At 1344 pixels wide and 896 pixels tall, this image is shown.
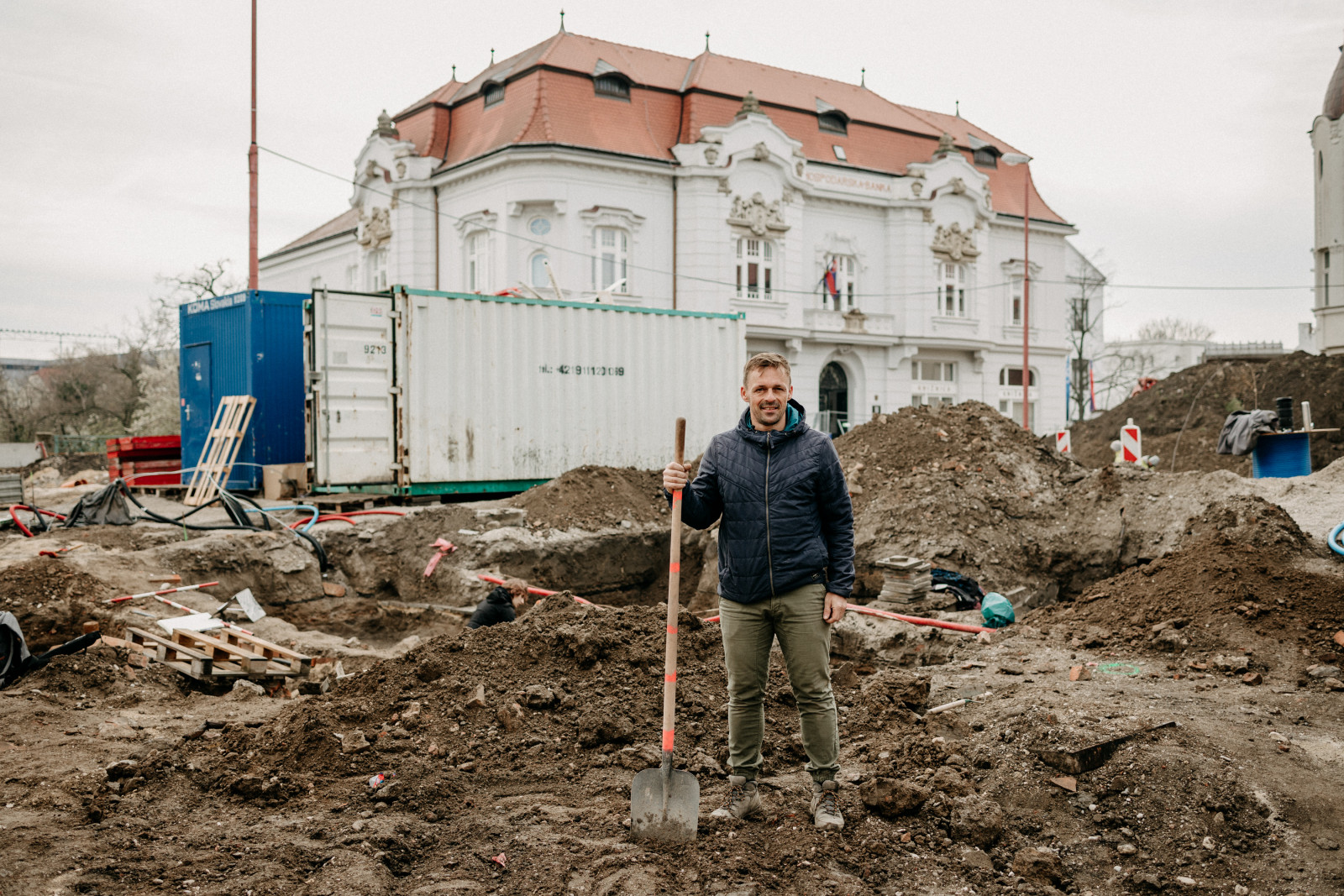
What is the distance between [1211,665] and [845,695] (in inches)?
101

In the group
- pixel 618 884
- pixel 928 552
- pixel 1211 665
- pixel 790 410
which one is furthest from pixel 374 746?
pixel 928 552

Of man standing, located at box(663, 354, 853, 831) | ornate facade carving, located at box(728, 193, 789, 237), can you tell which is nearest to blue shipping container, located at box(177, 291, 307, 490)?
man standing, located at box(663, 354, 853, 831)

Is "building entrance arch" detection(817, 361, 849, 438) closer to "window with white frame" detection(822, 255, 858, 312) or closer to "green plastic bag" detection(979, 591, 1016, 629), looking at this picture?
"window with white frame" detection(822, 255, 858, 312)

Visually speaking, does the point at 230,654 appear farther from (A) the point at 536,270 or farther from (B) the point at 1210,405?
(B) the point at 1210,405

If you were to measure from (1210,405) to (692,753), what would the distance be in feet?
91.2

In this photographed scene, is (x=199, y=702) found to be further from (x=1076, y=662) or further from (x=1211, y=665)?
(x=1211, y=665)

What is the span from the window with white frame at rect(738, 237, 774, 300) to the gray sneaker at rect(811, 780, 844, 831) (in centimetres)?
2434

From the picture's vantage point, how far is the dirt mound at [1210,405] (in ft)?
82.3

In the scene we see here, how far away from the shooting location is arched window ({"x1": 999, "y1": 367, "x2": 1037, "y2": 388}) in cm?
3431

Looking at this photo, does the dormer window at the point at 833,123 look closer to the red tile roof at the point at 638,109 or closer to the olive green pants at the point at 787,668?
the red tile roof at the point at 638,109

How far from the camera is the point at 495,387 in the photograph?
14.0 meters

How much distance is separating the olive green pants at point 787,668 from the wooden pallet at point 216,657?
428cm

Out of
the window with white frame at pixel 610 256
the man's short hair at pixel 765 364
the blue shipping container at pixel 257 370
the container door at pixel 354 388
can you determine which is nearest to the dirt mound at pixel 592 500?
the container door at pixel 354 388

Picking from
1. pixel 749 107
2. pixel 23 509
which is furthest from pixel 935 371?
pixel 23 509
